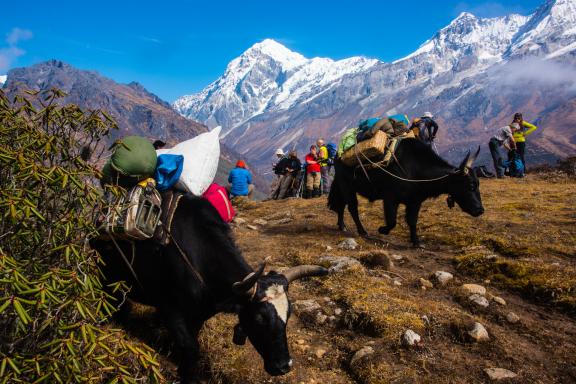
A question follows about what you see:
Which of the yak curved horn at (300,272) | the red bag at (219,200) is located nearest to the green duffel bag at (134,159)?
the red bag at (219,200)

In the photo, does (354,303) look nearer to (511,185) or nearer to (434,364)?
Answer: (434,364)

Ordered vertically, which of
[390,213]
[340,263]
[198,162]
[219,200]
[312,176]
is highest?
[198,162]

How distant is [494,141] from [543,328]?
1399cm

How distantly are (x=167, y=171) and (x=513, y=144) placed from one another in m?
16.1

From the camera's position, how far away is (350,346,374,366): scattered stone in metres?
3.96

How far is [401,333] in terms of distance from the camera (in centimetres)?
423

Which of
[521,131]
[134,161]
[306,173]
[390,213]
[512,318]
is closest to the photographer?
[134,161]

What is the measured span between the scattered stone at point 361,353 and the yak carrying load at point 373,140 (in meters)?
5.03

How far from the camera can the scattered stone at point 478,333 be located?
4168 millimetres

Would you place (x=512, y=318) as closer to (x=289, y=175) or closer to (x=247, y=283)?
(x=247, y=283)

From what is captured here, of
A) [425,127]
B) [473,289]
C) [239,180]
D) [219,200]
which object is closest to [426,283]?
[473,289]

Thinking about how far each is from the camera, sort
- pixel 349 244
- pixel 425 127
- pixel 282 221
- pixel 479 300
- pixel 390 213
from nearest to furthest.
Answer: pixel 479 300 < pixel 349 244 < pixel 390 213 < pixel 282 221 < pixel 425 127

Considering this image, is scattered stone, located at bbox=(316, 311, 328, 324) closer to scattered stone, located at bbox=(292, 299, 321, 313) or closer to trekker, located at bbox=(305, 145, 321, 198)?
scattered stone, located at bbox=(292, 299, 321, 313)

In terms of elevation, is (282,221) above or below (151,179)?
below
